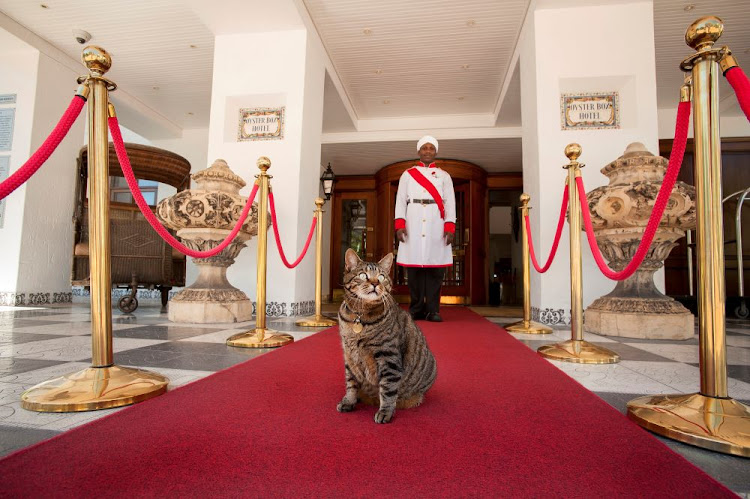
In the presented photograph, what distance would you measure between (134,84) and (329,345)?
630 cm

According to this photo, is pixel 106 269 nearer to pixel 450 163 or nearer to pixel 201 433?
pixel 201 433

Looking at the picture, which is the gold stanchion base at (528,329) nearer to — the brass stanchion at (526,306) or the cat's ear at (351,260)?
the brass stanchion at (526,306)

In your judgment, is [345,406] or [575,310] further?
[575,310]

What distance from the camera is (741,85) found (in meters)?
1.07

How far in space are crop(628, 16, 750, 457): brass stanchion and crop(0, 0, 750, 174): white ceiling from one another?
11.5 ft

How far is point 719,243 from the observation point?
1135 millimetres

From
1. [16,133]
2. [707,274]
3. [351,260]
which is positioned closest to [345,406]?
[351,260]

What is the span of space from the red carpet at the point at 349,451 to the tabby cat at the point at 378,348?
58 millimetres

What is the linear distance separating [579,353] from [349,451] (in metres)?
1.68

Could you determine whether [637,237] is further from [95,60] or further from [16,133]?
[16,133]

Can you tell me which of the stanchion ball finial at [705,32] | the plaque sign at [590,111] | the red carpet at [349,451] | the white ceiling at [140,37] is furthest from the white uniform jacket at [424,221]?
the white ceiling at [140,37]

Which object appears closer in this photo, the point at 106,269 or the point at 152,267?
A: the point at 106,269

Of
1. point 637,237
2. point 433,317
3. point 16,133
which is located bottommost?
point 433,317

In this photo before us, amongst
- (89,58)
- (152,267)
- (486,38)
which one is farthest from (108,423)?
(486,38)
